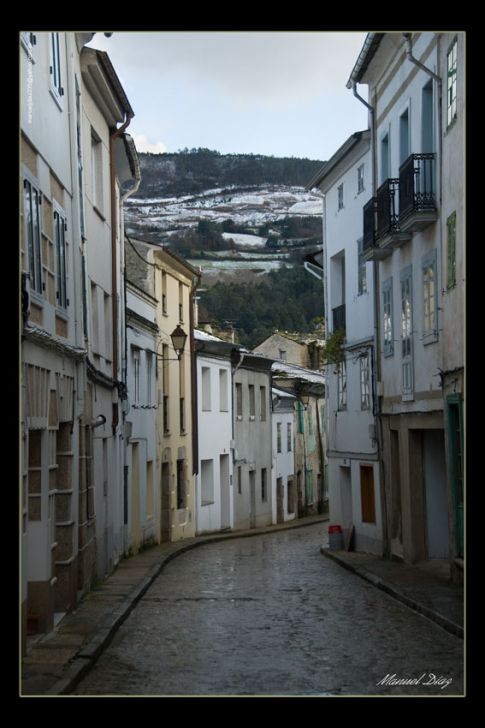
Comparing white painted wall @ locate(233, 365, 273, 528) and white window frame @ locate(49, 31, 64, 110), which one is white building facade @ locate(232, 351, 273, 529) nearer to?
white painted wall @ locate(233, 365, 273, 528)

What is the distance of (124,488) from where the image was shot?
23.0 metres

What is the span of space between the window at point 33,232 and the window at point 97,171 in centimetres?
669

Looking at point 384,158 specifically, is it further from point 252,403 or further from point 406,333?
point 252,403

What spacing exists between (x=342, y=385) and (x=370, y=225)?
650 cm

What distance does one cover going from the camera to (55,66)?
45.0 ft

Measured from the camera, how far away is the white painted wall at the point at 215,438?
114 ft

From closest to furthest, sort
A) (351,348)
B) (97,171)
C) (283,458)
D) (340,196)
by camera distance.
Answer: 1. (97,171)
2. (351,348)
3. (340,196)
4. (283,458)

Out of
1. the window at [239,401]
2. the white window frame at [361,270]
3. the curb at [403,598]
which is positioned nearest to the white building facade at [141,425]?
the curb at [403,598]

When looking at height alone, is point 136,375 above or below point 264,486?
above

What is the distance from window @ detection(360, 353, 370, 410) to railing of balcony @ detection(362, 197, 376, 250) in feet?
10.1

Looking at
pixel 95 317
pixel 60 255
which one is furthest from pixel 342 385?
pixel 60 255

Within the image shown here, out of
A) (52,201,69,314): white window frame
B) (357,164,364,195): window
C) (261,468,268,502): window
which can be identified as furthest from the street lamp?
(261,468,268,502): window

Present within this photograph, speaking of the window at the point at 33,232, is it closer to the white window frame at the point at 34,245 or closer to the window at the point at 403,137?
the white window frame at the point at 34,245
